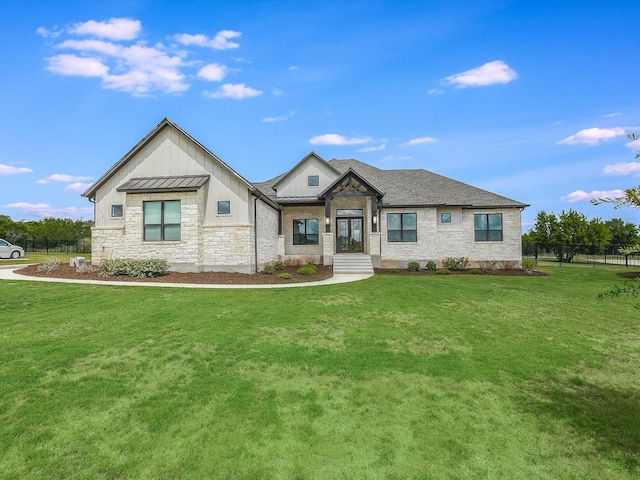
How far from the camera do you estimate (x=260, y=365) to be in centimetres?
596

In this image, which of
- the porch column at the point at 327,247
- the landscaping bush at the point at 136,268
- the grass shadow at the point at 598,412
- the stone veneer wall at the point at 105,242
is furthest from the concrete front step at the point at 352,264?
the grass shadow at the point at 598,412

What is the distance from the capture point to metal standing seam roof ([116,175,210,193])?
56.7 feet

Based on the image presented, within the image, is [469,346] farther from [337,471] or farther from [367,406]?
[337,471]

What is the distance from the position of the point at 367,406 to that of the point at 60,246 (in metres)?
56.4

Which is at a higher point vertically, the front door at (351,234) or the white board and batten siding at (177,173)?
the white board and batten siding at (177,173)

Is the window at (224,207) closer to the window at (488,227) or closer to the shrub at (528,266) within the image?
the window at (488,227)

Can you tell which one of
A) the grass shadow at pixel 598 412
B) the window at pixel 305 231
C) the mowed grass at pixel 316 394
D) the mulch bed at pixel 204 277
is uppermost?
the window at pixel 305 231

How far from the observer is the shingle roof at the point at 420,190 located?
22.6m

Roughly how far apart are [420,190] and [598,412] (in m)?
21.0

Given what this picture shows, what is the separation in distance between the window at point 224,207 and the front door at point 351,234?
8527mm

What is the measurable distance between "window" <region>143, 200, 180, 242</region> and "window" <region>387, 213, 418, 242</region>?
1338 centimetres

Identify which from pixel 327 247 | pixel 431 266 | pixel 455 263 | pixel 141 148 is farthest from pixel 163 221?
pixel 455 263

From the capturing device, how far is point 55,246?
153ft

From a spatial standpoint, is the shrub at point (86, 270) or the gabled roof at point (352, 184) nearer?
the shrub at point (86, 270)
